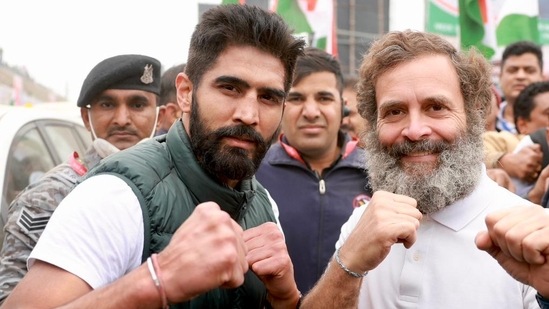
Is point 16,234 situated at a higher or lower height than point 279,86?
lower

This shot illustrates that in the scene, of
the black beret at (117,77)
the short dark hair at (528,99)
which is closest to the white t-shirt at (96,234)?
the black beret at (117,77)

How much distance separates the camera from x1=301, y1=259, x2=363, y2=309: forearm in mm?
2381

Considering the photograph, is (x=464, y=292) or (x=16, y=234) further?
(x=16, y=234)

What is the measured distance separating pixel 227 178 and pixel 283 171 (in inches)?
73.9

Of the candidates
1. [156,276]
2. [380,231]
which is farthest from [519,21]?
[156,276]

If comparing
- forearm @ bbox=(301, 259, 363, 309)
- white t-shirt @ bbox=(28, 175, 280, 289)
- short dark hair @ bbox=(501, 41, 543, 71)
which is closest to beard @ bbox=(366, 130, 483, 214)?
forearm @ bbox=(301, 259, 363, 309)

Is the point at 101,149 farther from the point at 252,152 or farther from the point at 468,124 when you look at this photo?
the point at 468,124

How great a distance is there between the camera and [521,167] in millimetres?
4477

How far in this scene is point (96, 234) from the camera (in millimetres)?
2057

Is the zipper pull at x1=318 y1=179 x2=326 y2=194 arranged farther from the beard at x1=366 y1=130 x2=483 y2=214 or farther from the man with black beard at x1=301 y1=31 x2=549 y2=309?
the beard at x1=366 y1=130 x2=483 y2=214

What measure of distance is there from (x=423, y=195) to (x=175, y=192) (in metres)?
0.90

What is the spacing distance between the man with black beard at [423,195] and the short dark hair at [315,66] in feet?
5.13

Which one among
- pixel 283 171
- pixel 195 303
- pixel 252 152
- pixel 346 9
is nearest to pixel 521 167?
pixel 283 171

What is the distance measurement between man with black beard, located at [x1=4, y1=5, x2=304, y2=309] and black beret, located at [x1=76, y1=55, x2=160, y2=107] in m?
1.47
